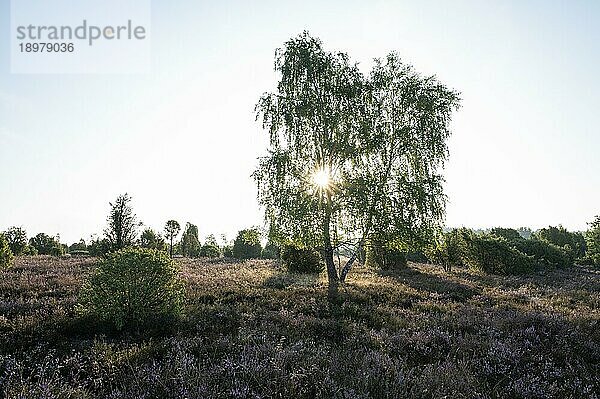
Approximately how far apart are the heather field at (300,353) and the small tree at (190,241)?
4678 cm

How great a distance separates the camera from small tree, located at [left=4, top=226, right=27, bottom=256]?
4248 cm

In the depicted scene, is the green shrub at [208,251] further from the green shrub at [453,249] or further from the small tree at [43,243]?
the green shrub at [453,249]

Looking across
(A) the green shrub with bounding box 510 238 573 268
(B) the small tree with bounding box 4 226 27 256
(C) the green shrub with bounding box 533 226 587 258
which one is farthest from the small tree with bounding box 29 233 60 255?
(C) the green shrub with bounding box 533 226 587 258

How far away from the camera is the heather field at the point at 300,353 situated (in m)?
4.87

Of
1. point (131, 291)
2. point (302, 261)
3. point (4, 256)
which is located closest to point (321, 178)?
point (302, 261)

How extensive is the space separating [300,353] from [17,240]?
49193 millimetres

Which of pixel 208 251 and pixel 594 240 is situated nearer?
pixel 594 240

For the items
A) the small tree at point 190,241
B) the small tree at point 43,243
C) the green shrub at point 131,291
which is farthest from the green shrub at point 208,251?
the green shrub at point 131,291

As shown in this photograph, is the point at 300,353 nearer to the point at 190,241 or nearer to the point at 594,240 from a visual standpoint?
the point at 594,240

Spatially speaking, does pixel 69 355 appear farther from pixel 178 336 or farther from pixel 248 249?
pixel 248 249

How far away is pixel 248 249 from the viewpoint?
51750 millimetres

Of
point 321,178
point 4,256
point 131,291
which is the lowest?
point 131,291

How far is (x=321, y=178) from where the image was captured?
62.6 ft

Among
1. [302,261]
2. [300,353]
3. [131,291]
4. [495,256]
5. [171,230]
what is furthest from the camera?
[171,230]
